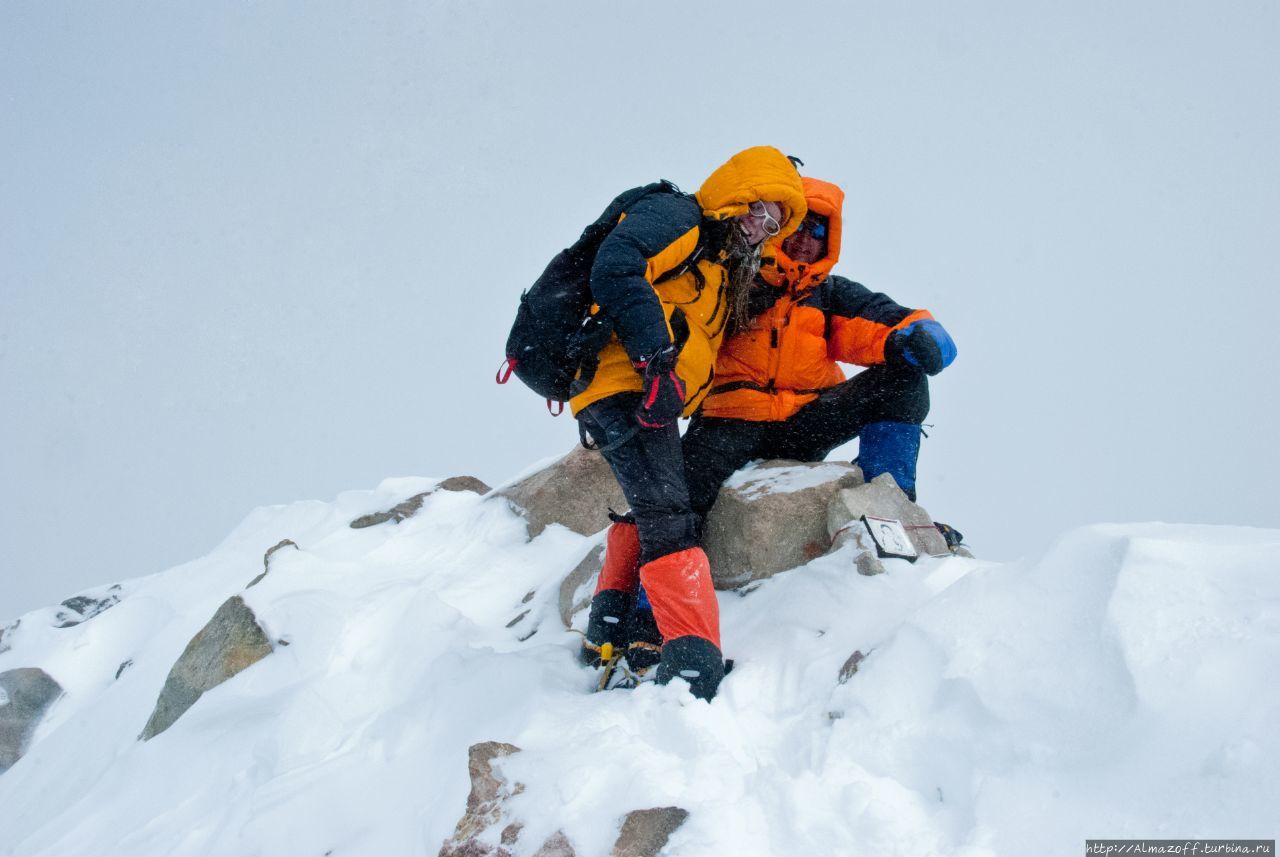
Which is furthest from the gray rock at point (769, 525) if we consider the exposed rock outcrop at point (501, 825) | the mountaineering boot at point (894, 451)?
the exposed rock outcrop at point (501, 825)

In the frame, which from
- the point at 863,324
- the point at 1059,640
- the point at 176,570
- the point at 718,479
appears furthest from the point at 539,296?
the point at 176,570

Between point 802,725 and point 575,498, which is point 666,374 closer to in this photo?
point 802,725

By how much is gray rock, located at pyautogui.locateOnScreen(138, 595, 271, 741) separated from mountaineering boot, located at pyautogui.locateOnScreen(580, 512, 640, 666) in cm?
229

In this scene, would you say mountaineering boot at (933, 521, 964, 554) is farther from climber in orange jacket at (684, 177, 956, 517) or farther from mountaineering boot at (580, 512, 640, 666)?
mountaineering boot at (580, 512, 640, 666)

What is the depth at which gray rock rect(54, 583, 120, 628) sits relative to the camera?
9.45 metres

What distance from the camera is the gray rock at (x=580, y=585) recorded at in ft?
16.7

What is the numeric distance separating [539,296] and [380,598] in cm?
273

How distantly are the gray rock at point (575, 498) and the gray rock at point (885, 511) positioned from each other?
2.81 meters

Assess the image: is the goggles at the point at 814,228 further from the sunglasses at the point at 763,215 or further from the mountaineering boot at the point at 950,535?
the mountaineering boot at the point at 950,535

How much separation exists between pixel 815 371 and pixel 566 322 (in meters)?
1.87

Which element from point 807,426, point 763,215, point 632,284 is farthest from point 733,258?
point 807,426

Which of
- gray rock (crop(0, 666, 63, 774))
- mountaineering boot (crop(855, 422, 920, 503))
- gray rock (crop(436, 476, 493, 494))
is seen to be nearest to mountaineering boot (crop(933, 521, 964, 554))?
mountaineering boot (crop(855, 422, 920, 503))

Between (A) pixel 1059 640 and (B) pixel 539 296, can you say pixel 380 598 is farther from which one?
(A) pixel 1059 640

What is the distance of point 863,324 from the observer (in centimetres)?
494
